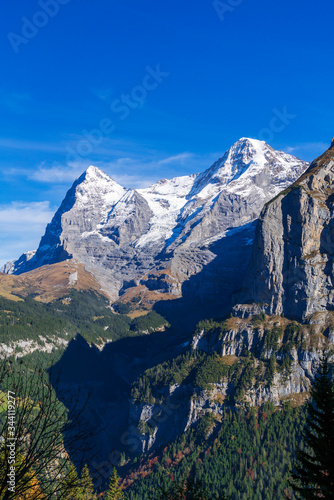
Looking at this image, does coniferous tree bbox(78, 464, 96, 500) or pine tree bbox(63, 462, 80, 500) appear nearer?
pine tree bbox(63, 462, 80, 500)

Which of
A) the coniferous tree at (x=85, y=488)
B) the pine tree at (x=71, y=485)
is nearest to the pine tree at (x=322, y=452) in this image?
the coniferous tree at (x=85, y=488)

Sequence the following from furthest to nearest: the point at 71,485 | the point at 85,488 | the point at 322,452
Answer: the point at 85,488, the point at 322,452, the point at 71,485

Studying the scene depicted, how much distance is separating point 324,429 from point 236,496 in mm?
115405

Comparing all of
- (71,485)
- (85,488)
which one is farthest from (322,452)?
(85,488)

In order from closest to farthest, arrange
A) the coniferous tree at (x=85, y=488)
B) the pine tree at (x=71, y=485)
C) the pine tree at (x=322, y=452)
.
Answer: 1. the pine tree at (x=71, y=485)
2. the pine tree at (x=322, y=452)
3. the coniferous tree at (x=85, y=488)

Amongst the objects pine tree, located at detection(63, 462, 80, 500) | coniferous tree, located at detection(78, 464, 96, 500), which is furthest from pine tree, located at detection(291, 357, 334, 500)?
pine tree, located at detection(63, 462, 80, 500)

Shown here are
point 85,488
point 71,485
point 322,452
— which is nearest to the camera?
point 71,485

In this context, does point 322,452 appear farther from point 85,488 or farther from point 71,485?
point 85,488

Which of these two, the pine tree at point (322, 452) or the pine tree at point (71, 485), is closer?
the pine tree at point (71, 485)

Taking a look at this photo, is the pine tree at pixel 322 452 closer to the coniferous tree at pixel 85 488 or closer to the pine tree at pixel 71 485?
the coniferous tree at pixel 85 488

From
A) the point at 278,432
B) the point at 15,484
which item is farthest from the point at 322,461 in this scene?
the point at 278,432

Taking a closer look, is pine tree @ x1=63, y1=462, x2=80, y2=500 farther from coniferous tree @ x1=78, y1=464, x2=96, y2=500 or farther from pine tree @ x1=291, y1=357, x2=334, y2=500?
pine tree @ x1=291, y1=357, x2=334, y2=500

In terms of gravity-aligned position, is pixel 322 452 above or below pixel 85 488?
above

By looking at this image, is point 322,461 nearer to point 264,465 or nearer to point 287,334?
point 264,465
